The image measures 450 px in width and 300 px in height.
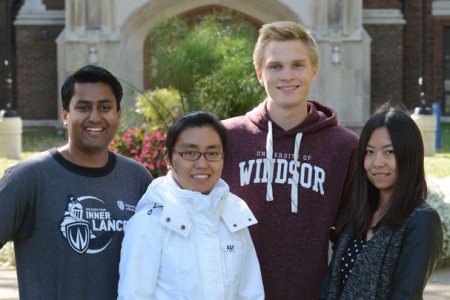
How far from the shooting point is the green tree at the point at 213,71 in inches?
428

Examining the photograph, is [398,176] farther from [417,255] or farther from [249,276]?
[249,276]

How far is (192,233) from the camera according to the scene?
3.28 meters

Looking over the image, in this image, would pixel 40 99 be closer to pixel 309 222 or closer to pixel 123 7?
pixel 123 7

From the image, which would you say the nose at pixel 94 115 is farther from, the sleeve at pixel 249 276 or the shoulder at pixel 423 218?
the shoulder at pixel 423 218

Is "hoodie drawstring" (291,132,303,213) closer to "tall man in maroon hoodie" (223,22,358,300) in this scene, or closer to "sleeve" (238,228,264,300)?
"tall man in maroon hoodie" (223,22,358,300)

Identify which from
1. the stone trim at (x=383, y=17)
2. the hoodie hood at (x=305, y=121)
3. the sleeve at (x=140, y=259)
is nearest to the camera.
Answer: the sleeve at (x=140, y=259)

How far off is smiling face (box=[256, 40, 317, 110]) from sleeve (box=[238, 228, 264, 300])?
59 cm

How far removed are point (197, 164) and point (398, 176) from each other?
72 centimetres

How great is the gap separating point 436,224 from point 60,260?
1.30 meters

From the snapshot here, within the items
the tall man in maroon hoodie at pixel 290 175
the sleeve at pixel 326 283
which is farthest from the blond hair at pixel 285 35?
the sleeve at pixel 326 283

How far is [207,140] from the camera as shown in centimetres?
336

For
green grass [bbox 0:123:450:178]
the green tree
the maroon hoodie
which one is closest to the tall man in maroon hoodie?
the maroon hoodie

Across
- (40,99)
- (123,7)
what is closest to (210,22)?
(123,7)

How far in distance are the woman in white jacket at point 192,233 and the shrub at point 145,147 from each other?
5.81 m
